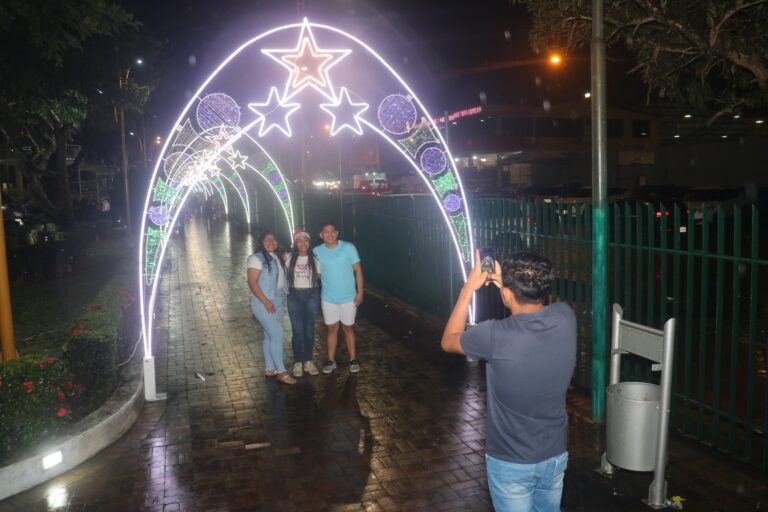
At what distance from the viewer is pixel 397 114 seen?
8.71 m

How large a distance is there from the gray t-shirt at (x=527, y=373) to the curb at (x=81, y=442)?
12.8 ft

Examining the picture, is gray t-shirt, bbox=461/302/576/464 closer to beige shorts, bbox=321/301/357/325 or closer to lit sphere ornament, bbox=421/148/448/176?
beige shorts, bbox=321/301/357/325

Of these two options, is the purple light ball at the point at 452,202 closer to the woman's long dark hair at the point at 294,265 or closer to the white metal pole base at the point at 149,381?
the woman's long dark hair at the point at 294,265

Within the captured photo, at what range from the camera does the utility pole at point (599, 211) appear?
587 centimetres

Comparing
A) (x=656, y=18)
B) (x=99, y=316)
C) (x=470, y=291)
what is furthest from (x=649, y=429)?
(x=99, y=316)

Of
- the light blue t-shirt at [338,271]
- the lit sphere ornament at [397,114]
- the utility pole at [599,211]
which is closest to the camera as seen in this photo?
the utility pole at [599,211]

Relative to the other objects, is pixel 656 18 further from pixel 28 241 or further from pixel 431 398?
pixel 28 241

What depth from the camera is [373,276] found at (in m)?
14.3

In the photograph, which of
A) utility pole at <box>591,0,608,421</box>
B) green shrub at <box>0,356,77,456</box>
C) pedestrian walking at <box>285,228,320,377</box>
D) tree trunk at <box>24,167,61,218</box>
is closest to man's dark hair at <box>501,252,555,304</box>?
utility pole at <box>591,0,608,421</box>

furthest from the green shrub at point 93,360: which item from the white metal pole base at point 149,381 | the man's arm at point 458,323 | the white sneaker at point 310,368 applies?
the man's arm at point 458,323

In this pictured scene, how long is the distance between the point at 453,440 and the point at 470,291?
3.11 metres

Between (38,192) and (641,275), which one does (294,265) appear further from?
(38,192)

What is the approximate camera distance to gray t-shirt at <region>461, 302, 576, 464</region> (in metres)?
3.05

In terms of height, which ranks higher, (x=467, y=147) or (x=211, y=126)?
(x=467, y=147)
